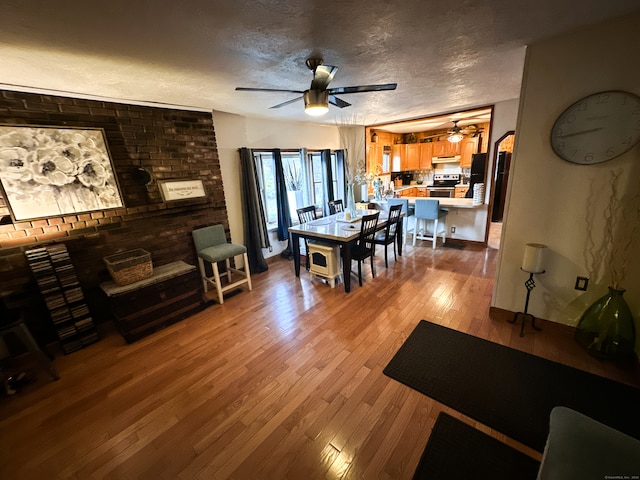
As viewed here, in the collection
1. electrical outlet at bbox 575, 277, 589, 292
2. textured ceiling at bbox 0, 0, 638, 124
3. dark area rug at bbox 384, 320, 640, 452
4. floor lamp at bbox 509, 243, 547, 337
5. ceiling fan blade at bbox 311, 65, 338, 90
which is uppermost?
textured ceiling at bbox 0, 0, 638, 124

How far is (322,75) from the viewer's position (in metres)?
1.85

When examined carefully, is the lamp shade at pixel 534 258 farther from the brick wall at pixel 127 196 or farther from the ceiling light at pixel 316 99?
the brick wall at pixel 127 196

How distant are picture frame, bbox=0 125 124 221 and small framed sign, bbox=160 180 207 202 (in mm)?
446

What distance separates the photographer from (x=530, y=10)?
4.69 feet

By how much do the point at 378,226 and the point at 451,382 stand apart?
2.10m

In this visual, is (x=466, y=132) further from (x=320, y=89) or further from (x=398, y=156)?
(x=320, y=89)

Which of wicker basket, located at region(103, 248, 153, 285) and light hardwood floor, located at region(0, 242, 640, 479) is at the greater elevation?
wicker basket, located at region(103, 248, 153, 285)

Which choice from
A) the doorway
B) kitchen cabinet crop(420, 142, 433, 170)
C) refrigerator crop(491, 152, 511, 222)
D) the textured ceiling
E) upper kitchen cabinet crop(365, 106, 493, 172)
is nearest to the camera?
the textured ceiling

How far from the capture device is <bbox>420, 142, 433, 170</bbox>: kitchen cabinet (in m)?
6.75

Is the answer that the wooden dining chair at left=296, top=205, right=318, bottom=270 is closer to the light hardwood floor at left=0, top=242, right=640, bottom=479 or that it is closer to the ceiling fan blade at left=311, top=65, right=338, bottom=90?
the light hardwood floor at left=0, top=242, right=640, bottom=479

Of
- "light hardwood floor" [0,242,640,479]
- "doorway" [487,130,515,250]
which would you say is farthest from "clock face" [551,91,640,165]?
"doorway" [487,130,515,250]

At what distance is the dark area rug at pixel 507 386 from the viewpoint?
1521 millimetres

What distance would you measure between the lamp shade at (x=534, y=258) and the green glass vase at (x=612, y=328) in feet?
1.42

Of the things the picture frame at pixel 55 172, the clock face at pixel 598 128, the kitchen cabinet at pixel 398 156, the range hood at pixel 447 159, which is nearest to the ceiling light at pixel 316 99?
the clock face at pixel 598 128
